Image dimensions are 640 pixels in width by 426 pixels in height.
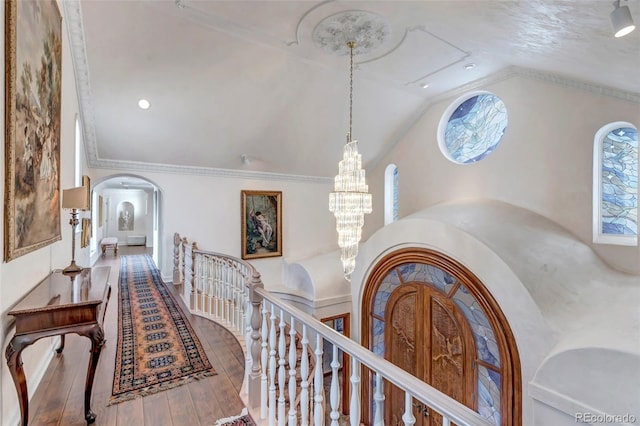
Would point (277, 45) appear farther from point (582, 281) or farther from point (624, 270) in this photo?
point (624, 270)

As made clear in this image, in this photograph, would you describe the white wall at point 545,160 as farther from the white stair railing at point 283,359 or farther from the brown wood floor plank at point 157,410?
the brown wood floor plank at point 157,410

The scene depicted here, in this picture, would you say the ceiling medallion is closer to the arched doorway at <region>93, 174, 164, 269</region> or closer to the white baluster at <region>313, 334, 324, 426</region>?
the white baluster at <region>313, 334, 324, 426</region>

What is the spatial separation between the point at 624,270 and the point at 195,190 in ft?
23.5

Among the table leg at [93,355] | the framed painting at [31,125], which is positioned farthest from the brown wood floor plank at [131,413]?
the framed painting at [31,125]

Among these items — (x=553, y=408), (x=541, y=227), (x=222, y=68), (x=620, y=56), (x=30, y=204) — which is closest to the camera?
(x=30, y=204)

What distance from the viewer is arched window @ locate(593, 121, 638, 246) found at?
3660 mm

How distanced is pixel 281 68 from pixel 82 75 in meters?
2.80

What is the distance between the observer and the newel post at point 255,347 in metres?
2.22

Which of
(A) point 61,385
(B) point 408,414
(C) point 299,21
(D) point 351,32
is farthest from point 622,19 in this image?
(A) point 61,385

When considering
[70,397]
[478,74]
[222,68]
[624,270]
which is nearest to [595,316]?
[624,270]

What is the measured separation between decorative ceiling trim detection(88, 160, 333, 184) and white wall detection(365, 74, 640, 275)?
10.8 feet

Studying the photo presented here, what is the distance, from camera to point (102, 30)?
11.4ft

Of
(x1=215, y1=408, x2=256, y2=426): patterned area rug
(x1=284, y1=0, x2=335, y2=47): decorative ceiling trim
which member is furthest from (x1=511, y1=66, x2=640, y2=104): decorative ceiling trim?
(x1=215, y1=408, x2=256, y2=426): patterned area rug

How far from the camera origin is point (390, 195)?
7398 mm
